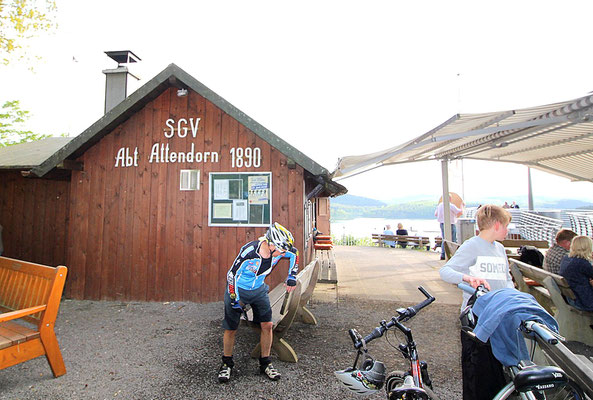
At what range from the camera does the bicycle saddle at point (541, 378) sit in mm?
1288

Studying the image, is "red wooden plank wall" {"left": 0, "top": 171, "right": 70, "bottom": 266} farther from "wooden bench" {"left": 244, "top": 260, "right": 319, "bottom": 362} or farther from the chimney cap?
"wooden bench" {"left": 244, "top": 260, "right": 319, "bottom": 362}

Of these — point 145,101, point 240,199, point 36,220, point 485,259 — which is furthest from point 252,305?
point 36,220

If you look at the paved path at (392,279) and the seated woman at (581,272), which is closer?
the seated woman at (581,272)

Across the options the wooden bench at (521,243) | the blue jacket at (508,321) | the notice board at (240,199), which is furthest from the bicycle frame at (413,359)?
the wooden bench at (521,243)

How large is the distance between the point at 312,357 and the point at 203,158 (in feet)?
14.8

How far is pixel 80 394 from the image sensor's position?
354 cm

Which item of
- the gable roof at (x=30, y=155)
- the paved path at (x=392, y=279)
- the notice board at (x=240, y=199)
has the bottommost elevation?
the paved path at (x=392, y=279)

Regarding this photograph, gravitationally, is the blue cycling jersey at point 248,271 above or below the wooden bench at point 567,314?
above

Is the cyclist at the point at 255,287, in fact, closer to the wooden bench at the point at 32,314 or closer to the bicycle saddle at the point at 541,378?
the wooden bench at the point at 32,314

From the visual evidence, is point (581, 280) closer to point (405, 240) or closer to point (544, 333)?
point (544, 333)

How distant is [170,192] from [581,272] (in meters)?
6.92

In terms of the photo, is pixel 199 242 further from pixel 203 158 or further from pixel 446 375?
pixel 446 375

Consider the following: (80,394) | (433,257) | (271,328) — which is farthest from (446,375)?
(433,257)

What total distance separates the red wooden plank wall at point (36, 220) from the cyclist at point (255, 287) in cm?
674
